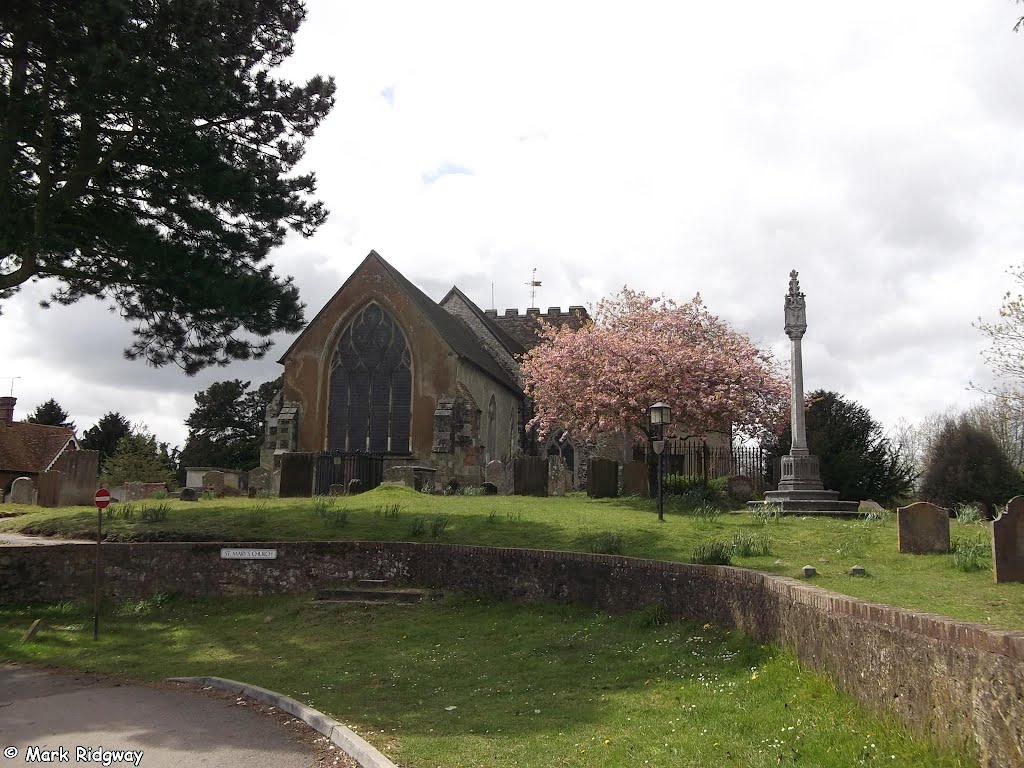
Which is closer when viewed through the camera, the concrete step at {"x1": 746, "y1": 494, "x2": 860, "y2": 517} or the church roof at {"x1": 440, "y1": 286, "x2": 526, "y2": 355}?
the concrete step at {"x1": 746, "y1": 494, "x2": 860, "y2": 517}

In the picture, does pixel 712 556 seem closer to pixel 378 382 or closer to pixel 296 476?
pixel 296 476

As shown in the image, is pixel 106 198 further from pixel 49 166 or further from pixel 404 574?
pixel 404 574

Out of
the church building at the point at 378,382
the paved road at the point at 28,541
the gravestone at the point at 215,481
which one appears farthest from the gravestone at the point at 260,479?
the paved road at the point at 28,541

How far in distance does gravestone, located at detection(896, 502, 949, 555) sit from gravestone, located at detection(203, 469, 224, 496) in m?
21.4

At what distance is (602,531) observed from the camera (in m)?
16.3

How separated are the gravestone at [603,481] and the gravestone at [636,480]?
332 mm

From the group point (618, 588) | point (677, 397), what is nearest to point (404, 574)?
point (618, 588)

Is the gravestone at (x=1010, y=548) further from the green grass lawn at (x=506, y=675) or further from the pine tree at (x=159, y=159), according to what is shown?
the pine tree at (x=159, y=159)

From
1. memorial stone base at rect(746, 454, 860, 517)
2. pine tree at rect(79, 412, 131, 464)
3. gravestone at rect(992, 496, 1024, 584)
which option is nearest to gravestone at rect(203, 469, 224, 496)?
memorial stone base at rect(746, 454, 860, 517)

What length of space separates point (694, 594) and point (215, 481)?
70.0 feet

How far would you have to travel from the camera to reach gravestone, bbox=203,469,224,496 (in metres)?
28.0

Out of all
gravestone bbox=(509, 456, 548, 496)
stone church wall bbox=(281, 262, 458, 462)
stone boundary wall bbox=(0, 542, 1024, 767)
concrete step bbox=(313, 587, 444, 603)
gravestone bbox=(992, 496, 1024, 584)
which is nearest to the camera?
stone boundary wall bbox=(0, 542, 1024, 767)

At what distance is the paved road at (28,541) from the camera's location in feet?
55.5

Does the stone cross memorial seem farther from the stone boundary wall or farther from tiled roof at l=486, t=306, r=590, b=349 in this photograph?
tiled roof at l=486, t=306, r=590, b=349
